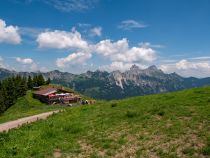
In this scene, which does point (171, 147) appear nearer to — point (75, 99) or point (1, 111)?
point (1, 111)

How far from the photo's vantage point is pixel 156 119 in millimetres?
23672

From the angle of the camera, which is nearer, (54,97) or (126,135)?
(126,135)

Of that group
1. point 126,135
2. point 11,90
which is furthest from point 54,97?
point 126,135

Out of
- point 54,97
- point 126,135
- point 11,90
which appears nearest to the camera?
point 126,135

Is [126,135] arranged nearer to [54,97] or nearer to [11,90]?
[54,97]

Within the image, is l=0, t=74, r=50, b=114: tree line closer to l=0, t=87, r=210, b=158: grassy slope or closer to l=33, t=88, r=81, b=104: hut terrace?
l=33, t=88, r=81, b=104: hut terrace

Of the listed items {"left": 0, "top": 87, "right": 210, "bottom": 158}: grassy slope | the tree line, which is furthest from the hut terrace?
{"left": 0, "top": 87, "right": 210, "bottom": 158}: grassy slope

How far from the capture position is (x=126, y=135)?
20922 mm

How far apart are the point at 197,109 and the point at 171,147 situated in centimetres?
764

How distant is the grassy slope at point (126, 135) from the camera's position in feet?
59.3

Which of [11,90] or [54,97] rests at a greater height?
[11,90]

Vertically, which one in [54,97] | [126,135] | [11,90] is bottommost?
[54,97]

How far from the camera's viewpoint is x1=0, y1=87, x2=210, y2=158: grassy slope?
59.3 ft

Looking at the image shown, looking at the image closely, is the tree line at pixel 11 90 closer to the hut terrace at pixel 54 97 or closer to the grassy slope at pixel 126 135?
the hut terrace at pixel 54 97
